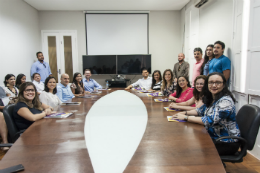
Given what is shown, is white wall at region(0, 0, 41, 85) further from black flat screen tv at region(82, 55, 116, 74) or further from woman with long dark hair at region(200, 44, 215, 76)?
woman with long dark hair at region(200, 44, 215, 76)

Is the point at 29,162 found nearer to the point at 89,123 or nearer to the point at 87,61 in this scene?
the point at 89,123

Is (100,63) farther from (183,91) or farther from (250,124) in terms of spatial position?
(250,124)

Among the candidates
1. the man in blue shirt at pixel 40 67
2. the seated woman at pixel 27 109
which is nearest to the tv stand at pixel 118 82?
the man in blue shirt at pixel 40 67

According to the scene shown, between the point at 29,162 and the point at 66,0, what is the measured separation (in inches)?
191

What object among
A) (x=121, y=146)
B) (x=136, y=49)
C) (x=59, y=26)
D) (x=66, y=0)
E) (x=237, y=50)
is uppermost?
(x=66, y=0)

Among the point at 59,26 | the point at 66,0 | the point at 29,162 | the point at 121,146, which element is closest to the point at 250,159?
the point at 121,146

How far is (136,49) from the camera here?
6.20 m

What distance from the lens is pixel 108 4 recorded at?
5.31 meters

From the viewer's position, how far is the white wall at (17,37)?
407cm

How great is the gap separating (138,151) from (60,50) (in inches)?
226

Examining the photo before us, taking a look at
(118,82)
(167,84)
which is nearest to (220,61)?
(167,84)

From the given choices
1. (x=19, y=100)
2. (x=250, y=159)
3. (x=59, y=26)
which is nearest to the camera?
(x=19, y=100)

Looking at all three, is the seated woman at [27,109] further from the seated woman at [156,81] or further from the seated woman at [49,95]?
the seated woman at [156,81]

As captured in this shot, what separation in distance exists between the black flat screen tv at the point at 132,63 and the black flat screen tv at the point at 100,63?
19 cm
